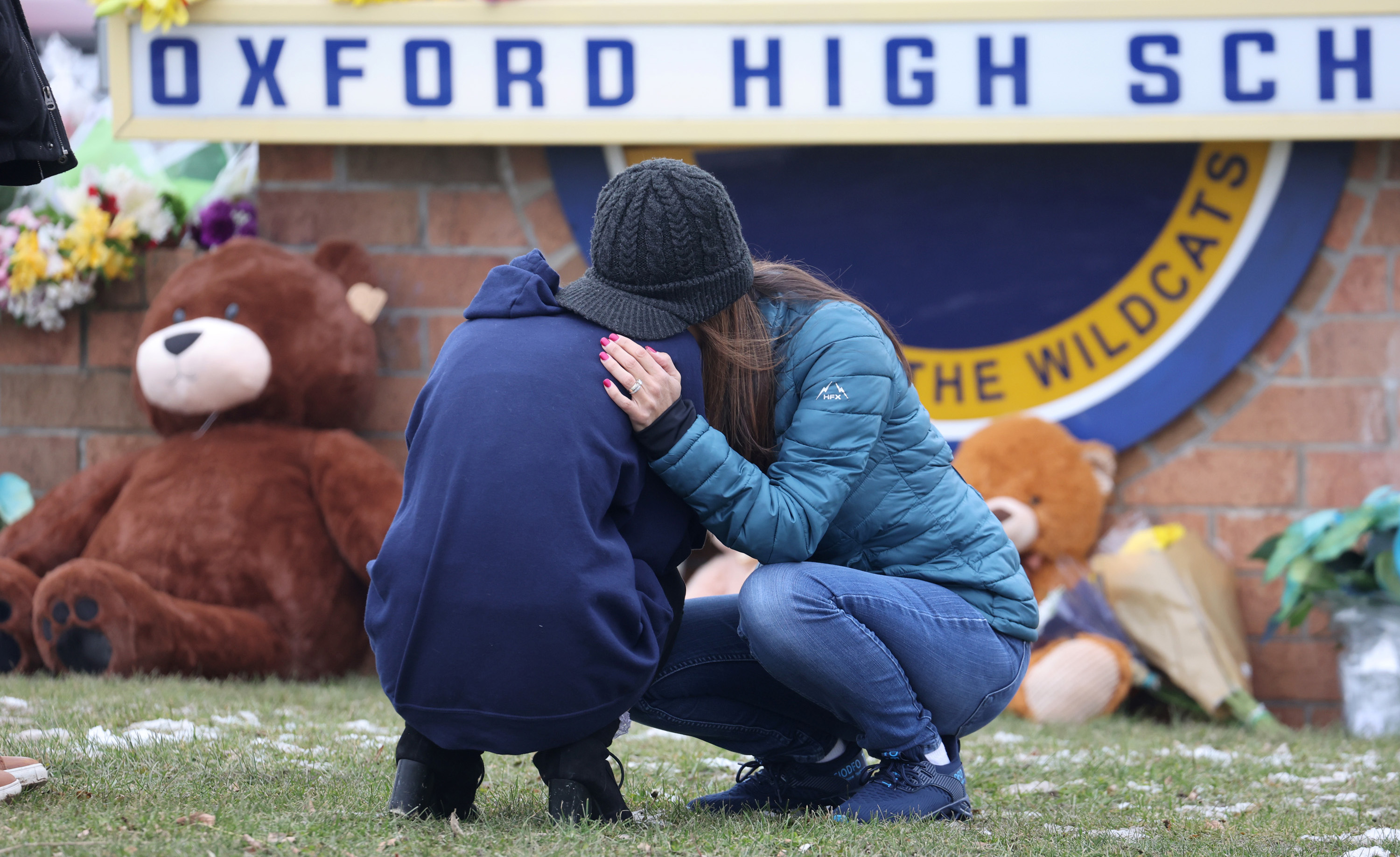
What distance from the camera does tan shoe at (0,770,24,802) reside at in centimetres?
170

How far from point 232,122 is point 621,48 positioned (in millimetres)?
1132

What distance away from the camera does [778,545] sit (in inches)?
70.2

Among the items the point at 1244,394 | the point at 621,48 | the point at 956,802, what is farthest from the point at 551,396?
the point at 1244,394

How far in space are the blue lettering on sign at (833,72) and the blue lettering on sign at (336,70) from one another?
4.28 ft

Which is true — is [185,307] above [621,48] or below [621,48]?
below

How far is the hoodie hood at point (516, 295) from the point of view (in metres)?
1.72

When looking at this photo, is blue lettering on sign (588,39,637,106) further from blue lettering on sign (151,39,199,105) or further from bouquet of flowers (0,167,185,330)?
bouquet of flowers (0,167,185,330)

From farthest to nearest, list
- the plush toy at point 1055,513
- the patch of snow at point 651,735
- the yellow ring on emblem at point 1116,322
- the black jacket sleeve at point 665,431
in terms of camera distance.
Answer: the yellow ring on emblem at point 1116,322 < the plush toy at point 1055,513 < the patch of snow at point 651,735 < the black jacket sleeve at point 665,431

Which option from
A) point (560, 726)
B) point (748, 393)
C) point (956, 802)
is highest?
point (748, 393)

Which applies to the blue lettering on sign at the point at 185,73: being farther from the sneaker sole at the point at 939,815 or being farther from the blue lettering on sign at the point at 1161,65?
the sneaker sole at the point at 939,815

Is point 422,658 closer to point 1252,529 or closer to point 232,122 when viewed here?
point 232,122

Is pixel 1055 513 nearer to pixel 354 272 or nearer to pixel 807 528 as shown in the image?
pixel 807 528

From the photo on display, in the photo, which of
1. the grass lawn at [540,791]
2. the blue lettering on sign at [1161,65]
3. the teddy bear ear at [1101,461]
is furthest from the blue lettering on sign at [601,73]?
the grass lawn at [540,791]

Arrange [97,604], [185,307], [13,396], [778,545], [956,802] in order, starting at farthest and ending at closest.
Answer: [13,396], [185,307], [97,604], [956,802], [778,545]
